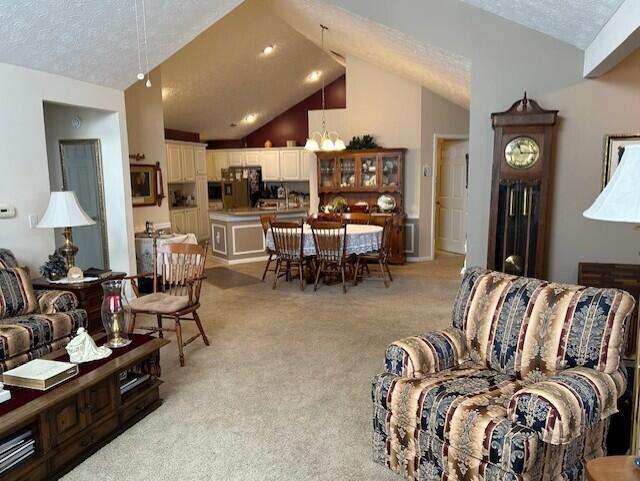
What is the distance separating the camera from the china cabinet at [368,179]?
7.43 meters

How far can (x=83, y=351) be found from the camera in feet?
8.35

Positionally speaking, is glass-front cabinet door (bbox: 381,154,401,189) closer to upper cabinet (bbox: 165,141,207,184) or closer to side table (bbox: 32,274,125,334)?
upper cabinet (bbox: 165,141,207,184)

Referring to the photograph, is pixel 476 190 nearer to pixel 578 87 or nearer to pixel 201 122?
pixel 578 87

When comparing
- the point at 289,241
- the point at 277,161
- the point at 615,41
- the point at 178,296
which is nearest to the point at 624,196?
the point at 615,41

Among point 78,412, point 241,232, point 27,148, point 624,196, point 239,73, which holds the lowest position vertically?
point 78,412

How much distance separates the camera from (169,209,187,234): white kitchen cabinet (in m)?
9.04

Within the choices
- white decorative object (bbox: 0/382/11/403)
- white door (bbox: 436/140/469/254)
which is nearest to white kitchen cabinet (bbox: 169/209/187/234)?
white door (bbox: 436/140/469/254)

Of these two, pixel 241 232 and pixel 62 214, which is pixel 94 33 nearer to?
pixel 62 214

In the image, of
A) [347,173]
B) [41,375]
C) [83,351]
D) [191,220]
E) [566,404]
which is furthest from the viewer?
[191,220]

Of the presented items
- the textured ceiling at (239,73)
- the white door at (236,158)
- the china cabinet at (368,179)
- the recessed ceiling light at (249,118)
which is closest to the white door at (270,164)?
the white door at (236,158)

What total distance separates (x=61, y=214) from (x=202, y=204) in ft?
20.7

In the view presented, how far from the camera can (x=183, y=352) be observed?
3.77 meters

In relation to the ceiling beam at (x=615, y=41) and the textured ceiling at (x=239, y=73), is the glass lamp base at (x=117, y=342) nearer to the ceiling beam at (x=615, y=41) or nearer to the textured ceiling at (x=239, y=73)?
the ceiling beam at (x=615, y=41)

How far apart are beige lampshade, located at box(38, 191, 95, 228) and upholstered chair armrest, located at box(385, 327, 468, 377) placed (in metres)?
2.78
